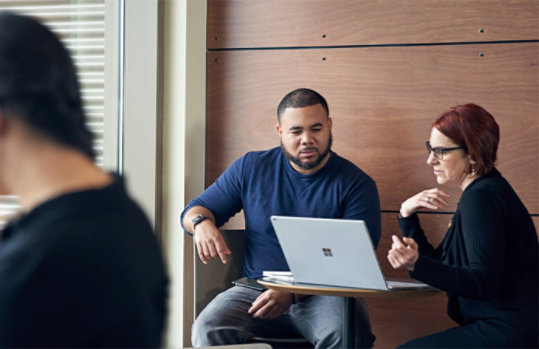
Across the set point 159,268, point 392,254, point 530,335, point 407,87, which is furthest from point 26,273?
point 407,87

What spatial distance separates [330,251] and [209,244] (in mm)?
706

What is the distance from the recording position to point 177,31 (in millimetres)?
3701

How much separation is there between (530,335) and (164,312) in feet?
6.01

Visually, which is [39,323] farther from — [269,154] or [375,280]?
[269,154]

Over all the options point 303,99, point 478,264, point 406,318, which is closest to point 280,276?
point 478,264

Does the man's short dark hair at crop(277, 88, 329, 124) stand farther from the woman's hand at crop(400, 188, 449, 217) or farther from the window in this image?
the window

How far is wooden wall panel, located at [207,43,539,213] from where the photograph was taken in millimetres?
3379

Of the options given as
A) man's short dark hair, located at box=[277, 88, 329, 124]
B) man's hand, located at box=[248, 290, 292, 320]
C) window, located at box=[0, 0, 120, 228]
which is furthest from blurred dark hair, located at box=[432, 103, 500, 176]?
window, located at box=[0, 0, 120, 228]

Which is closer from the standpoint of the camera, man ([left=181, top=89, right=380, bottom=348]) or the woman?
the woman

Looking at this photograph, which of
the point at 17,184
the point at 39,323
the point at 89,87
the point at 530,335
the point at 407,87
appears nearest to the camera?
the point at 39,323

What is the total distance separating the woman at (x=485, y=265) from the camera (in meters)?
2.37

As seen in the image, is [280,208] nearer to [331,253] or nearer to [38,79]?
[331,253]

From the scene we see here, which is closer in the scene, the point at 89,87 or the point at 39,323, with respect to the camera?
the point at 39,323

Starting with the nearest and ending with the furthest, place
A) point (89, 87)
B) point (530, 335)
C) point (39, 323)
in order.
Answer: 1. point (39, 323)
2. point (530, 335)
3. point (89, 87)
